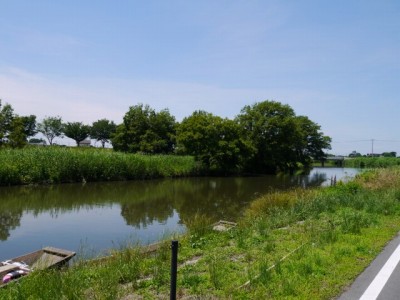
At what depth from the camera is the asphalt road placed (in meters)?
5.43

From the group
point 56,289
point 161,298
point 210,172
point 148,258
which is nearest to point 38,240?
point 148,258

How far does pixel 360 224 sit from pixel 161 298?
725 centimetres

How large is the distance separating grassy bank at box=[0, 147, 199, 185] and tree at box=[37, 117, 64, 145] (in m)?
70.3

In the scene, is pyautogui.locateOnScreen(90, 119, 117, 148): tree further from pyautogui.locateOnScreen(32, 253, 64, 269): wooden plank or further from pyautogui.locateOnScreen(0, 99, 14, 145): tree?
pyautogui.locateOnScreen(32, 253, 64, 269): wooden plank

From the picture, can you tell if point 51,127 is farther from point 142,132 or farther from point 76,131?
point 142,132

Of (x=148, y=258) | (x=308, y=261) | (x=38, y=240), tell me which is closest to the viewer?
(x=308, y=261)

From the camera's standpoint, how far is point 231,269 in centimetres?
682

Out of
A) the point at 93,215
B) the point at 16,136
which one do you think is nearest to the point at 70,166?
the point at 16,136

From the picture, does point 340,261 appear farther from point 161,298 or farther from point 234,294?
point 161,298

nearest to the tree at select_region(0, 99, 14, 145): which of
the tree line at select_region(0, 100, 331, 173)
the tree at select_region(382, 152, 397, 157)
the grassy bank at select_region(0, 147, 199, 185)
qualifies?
the tree line at select_region(0, 100, 331, 173)

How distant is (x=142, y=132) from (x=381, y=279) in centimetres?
5652

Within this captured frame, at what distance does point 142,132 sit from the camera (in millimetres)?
61000

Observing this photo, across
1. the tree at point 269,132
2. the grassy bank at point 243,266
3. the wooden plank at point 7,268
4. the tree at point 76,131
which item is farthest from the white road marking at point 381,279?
the tree at point 76,131

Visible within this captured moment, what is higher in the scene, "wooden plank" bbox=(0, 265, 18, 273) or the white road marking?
the white road marking
